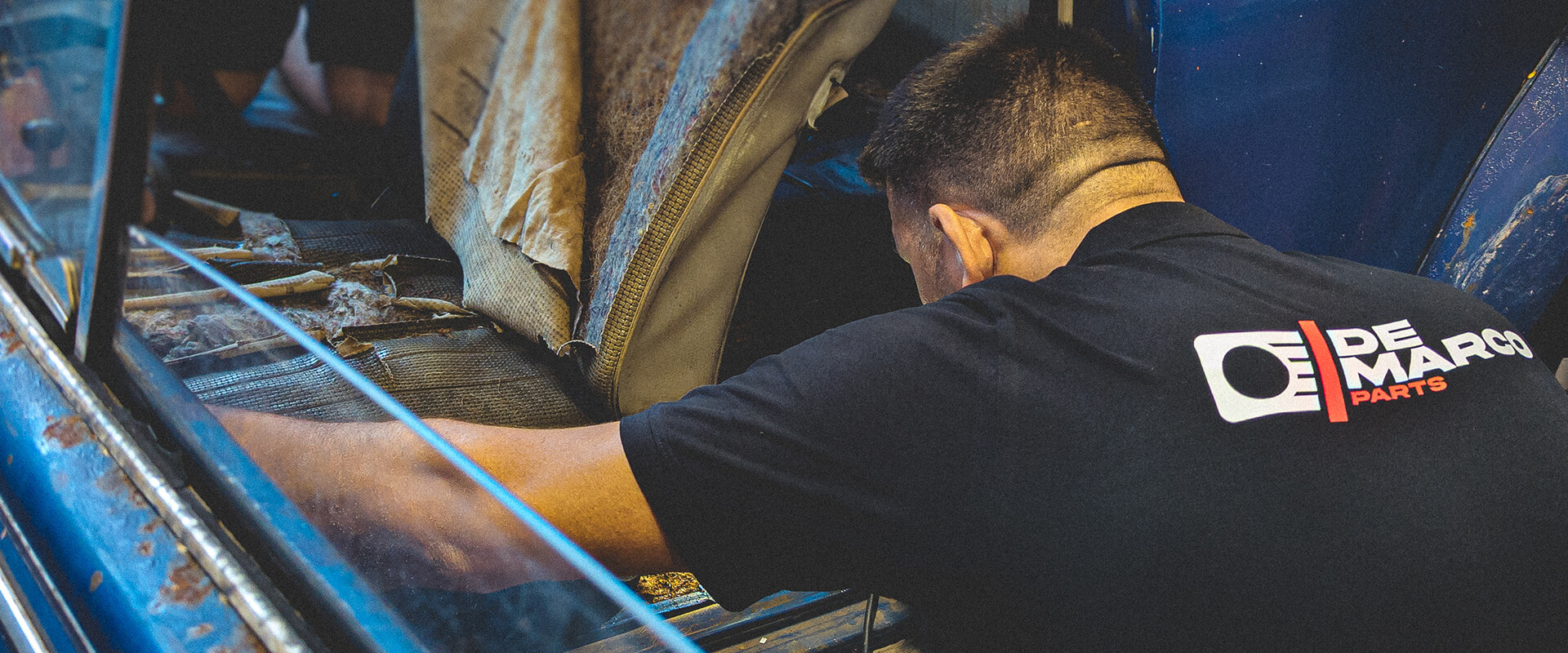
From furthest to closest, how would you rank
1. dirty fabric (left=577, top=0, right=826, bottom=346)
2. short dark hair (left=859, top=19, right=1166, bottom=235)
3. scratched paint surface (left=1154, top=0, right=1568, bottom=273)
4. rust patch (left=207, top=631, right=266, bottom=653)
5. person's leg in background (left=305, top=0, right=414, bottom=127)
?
1. person's leg in background (left=305, top=0, right=414, bottom=127)
2. scratched paint surface (left=1154, top=0, right=1568, bottom=273)
3. dirty fabric (left=577, top=0, right=826, bottom=346)
4. short dark hair (left=859, top=19, right=1166, bottom=235)
5. rust patch (left=207, top=631, right=266, bottom=653)

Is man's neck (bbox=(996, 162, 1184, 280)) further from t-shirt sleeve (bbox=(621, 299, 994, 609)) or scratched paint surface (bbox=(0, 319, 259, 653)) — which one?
scratched paint surface (bbox=(0, 319, 259, 653))

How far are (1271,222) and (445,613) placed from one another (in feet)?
5.19

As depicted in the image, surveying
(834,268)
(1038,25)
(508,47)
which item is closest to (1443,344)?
(1038,25)

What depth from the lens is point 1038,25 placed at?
51.3 inches

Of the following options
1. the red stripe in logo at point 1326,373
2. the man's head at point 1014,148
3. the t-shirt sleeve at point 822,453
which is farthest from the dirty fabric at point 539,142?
the red stripe in logo at point 1326,373

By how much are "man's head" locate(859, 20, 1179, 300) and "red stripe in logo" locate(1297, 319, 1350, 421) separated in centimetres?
31

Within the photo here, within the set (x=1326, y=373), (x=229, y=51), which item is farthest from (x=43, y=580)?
(x=229, y=51)

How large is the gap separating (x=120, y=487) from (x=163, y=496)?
0.07 metres

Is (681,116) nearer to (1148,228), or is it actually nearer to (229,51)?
(1148,228)

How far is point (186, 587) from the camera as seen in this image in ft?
2.01

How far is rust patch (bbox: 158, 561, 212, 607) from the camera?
1.98 ft

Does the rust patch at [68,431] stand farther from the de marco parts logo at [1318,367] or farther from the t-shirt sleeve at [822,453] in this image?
the de marco parts logo at [1318,367]

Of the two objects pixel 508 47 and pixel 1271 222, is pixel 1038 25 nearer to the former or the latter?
pixel 1271 222

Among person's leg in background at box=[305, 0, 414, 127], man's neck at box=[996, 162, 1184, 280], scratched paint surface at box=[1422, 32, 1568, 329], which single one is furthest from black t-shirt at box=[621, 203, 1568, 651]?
person's leg in background at box=[305, 0, 414, 127]
